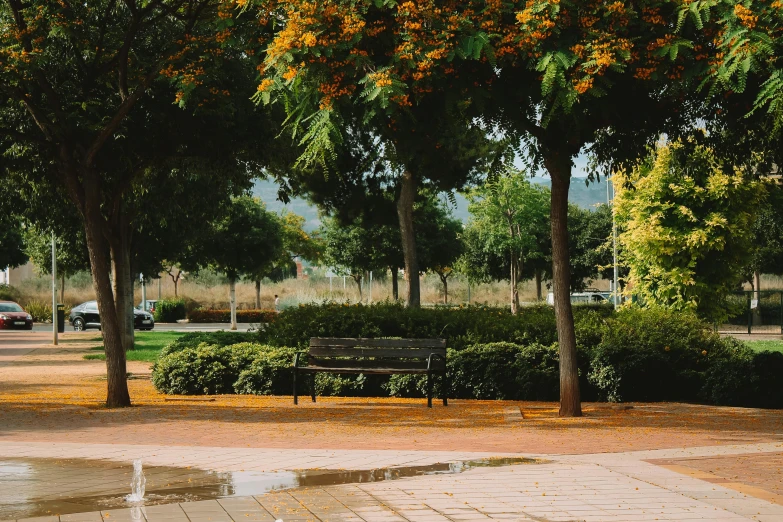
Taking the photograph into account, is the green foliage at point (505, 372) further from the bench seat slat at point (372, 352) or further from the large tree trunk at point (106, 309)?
the large tree trunk at point (106, 309)

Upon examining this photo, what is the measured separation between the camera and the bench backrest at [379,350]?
14016 millimetres

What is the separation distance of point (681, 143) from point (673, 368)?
3399 millimetres

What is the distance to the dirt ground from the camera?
33.2ft

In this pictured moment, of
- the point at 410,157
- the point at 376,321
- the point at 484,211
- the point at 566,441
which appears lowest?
the point at 566,441

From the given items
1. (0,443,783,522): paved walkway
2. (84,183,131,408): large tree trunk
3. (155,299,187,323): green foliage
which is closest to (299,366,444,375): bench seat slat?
(84,183,131,408): large tree trunk

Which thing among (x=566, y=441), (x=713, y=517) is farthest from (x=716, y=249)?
(x=713, y=517)

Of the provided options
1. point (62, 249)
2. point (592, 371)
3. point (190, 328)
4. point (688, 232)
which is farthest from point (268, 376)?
point (190, 328)

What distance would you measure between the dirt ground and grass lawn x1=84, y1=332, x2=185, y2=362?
992 centimetres

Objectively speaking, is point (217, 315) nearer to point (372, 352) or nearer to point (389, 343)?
point (372, 352)

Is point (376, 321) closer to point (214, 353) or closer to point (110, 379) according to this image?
point (214, 353)

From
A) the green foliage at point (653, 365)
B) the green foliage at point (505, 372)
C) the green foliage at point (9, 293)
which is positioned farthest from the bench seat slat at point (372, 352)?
the green foliage at point (9, 293)

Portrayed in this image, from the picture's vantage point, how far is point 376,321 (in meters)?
16.8

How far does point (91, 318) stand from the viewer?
149 feet

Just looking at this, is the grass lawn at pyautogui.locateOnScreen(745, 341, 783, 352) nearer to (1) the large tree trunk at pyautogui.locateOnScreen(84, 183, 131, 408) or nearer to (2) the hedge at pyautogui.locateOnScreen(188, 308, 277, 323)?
(1) the large tree trunk at pyautogui.locateOnScreen(84, 183, 131, 408)
